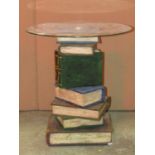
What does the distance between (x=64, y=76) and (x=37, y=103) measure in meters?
0.67

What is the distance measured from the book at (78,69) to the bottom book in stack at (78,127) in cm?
12

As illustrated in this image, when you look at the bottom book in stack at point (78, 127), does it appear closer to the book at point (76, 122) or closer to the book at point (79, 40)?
the book at point (76, 122)

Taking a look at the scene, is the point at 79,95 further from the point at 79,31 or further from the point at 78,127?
the point at 79,31

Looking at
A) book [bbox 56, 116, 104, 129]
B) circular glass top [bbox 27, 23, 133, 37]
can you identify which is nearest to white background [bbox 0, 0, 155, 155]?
circular glass top [bbox 27, 23, 133, 37]

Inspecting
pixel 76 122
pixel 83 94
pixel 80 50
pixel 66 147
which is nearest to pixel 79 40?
pixel 80 50

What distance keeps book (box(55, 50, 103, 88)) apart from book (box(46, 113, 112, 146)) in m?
0.24

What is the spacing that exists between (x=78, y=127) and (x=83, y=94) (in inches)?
8.1
